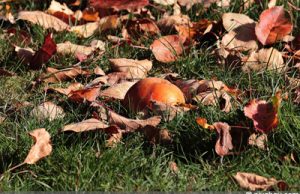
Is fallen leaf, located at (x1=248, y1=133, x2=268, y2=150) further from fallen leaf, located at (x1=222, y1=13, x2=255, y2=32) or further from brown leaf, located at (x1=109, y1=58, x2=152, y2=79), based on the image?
fallen leaf, located at (x1=222, y1=13, x2=255, y2=32)

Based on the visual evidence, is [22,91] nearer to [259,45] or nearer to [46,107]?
[46,107]

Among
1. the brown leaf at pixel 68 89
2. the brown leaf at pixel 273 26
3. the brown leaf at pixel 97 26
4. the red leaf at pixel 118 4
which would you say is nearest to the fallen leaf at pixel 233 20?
the brown leaf at pixel 273 26

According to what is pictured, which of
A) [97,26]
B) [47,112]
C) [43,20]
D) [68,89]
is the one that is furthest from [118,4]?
[47,112]

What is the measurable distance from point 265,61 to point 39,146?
1.57 m

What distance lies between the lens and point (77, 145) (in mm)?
3355

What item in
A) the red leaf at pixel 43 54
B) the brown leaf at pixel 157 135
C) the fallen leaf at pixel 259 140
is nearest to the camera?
the fallen leaf at pixel 259 140

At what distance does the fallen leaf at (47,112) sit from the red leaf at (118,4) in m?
1.26

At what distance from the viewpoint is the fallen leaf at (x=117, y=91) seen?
152 inches

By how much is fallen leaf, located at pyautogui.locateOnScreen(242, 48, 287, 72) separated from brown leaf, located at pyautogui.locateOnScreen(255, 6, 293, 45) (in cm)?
17

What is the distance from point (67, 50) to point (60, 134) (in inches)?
45.5

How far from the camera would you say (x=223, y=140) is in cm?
334

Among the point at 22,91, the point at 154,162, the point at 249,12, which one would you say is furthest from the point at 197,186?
the point at 249,12

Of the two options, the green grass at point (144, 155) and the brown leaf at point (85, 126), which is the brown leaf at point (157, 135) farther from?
the brown leaf at point (85, 126)

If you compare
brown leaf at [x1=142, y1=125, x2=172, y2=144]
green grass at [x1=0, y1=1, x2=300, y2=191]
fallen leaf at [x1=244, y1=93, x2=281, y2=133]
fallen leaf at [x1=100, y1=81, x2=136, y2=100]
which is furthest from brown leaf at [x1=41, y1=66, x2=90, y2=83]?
fallen leaf at [x1=244, y1=93, x2=281, y2=133]
